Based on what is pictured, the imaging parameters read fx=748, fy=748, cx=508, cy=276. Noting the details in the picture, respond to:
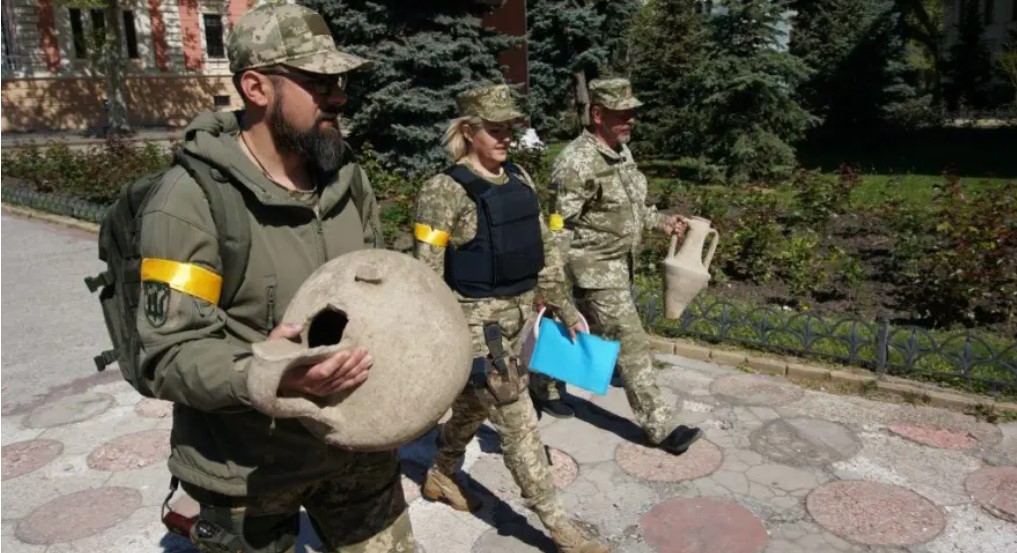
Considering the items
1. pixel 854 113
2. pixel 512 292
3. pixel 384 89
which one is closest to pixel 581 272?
pixel 512 292

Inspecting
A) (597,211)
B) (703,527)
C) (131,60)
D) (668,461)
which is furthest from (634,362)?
(131,60)

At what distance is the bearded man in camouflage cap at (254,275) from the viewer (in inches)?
76.9

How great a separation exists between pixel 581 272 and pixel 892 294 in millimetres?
3778

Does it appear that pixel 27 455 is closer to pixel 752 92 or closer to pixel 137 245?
pixel 137 245

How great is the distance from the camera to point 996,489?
399cm

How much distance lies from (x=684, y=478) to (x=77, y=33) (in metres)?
35.1

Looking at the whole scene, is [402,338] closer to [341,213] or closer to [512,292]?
[341,213]

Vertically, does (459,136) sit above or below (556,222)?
above

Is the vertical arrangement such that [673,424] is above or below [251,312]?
below

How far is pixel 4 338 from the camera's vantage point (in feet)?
23.3

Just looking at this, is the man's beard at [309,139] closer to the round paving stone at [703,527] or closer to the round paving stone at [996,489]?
the round paving stone at [703,527]

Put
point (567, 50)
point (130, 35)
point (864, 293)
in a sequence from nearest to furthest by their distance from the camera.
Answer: point (864, 293), point (567, 50), point (130, 35)

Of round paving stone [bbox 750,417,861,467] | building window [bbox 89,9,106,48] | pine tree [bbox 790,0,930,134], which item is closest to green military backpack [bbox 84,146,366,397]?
round paving stone [bbox 750,417,861,467]

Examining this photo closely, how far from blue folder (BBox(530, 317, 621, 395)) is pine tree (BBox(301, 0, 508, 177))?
394 inches
